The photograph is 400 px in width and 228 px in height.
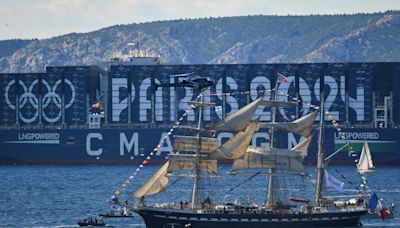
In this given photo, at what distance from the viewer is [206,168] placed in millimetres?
87312

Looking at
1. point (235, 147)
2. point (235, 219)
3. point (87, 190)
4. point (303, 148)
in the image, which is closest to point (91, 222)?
point (235, 219)

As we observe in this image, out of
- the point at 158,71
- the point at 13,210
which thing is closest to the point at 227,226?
the point at 13,210

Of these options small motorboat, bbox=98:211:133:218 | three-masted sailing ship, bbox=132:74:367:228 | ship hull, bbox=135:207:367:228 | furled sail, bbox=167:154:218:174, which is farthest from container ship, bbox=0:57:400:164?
ship hull, bbox=135:207:367:228

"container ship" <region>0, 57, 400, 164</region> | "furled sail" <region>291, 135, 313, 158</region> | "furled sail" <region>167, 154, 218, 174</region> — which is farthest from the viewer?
"container ship" <region>0, 57, 400, 164</region>

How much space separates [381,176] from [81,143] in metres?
34.1

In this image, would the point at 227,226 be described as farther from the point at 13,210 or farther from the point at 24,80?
the point at 24,80

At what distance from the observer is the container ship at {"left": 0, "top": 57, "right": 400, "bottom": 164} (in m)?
152

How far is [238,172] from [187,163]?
283cm

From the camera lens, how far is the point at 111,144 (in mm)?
152875

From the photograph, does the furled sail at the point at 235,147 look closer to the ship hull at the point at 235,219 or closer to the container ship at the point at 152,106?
the ship hull at the point at 235,219

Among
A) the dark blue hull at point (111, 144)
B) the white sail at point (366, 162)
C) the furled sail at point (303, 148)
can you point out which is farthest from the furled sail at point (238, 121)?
the dark blue hull at point (111, 144)

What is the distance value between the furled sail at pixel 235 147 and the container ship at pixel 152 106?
200 ft

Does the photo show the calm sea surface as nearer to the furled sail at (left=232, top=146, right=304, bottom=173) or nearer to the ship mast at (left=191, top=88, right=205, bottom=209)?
the ship mast at (left=191, top=88, right=205, bottom=209)

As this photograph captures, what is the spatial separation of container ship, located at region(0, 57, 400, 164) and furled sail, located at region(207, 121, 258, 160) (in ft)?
200
